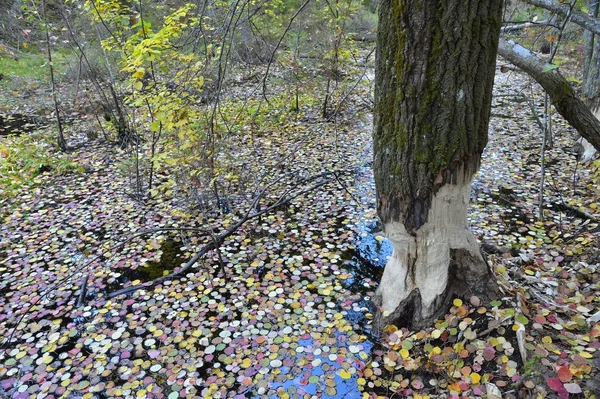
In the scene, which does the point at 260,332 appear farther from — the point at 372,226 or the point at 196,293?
the point at 372,226

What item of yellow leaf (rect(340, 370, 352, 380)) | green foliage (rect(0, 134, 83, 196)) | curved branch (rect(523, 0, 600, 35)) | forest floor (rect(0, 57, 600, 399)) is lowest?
yellow leaf (rect(340, 370, 352, 380))

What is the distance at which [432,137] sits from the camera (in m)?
2.04

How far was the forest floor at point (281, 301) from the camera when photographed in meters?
2.18

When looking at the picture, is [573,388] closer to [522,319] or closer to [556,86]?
[522,319]

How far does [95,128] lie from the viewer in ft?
23.6

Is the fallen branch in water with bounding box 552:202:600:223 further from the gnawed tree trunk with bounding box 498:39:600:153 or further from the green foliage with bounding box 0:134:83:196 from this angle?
the green foliage with bounding box 0:134:83:196

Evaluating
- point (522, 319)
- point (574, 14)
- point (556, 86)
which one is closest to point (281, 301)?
point (522, 319)

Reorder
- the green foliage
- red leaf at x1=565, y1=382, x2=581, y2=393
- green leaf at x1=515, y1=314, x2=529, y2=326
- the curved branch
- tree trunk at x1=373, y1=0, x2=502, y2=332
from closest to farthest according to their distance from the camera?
red leaf at x1=565, y1=382, x2=581, y2=393 → tree trunk at x1=373, y1=0, x2=502, y2=332 → green leaf at x1=515, y1=314, x2=529, y2=326 → the curved branch → the green foliage

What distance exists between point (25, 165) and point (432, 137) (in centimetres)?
585

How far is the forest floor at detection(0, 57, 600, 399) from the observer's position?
7.14ft

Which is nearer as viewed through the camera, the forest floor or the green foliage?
the forest floor

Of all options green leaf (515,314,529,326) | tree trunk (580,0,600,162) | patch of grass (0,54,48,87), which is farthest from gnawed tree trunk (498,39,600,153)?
patch of grass (0,54,48,87)

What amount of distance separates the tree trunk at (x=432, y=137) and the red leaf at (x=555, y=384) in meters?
0.62

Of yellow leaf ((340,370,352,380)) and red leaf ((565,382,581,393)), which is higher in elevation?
red leaf ((565,382,581,393))
